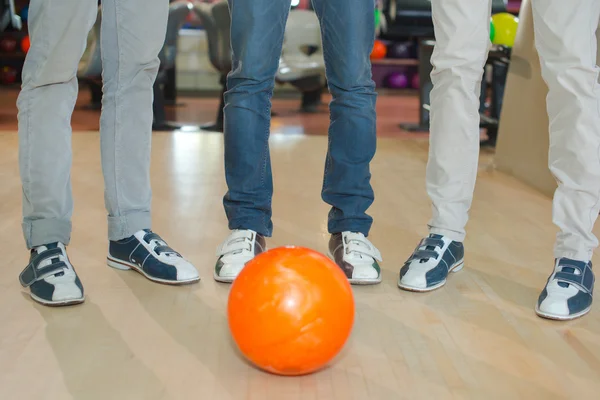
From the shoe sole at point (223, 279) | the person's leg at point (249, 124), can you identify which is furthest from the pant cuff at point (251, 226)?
the shoe sole at point (223, 279)

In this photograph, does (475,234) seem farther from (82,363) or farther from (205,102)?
(205,102)

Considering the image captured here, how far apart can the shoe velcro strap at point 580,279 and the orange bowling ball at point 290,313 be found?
604mm

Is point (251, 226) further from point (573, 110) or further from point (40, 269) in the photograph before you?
point (573, 110)

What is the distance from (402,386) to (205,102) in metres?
→ 5.27

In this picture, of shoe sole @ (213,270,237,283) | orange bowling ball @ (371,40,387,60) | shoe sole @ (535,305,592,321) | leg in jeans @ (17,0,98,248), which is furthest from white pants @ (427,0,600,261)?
orange bowling ball @ (371,40,387,60)

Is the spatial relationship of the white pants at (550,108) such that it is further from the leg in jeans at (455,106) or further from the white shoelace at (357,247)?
the white shoelace at (357,247)

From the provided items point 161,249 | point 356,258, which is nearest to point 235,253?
point 161,249

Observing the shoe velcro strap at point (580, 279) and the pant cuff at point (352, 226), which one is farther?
the pant cuff at point (352, 226)

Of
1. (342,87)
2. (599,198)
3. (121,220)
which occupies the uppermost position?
(342,87)

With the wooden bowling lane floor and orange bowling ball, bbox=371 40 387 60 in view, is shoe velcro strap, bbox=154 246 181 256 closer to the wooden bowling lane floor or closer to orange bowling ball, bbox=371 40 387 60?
the wooden bowling lane floor

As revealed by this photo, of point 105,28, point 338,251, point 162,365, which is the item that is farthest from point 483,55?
point 162,365

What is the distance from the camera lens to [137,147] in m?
1.66

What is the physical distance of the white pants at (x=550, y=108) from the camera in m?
1.50

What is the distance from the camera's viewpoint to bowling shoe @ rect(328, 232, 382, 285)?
1675 millimetres
